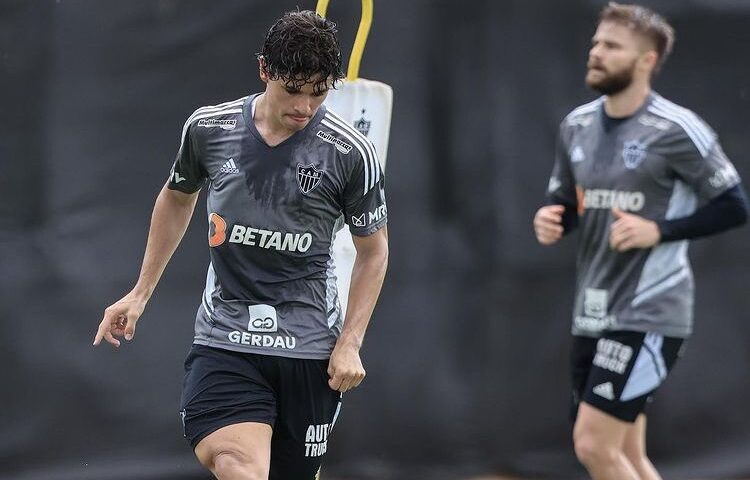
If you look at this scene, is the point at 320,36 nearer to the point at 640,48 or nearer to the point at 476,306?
the point at 640,48

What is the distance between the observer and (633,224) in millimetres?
5137

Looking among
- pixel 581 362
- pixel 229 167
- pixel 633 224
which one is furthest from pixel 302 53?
pixel 581 362

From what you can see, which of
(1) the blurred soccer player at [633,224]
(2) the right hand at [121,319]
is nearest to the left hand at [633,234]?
(1) the blurred soccer player at [633,224]

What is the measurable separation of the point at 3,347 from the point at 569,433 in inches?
109

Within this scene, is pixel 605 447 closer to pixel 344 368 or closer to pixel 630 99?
pixel 630 99

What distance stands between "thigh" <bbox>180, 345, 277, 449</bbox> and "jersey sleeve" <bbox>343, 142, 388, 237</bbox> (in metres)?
0.54

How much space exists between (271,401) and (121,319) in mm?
567

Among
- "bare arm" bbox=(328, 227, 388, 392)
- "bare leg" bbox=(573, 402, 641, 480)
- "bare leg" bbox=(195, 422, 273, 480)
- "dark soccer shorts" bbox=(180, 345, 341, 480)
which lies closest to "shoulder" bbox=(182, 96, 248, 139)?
"bare arm" bbox=(328, 227, 388, 392)

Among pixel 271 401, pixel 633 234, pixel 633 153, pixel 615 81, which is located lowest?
pixel 271 401

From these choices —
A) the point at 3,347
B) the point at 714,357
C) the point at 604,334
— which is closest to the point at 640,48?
the point at 604,334

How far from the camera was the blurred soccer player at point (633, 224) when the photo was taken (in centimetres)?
522

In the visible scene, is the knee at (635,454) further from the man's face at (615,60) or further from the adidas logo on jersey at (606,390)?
the man's face at (615,60)

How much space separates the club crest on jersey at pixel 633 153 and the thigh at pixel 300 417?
1675 mm

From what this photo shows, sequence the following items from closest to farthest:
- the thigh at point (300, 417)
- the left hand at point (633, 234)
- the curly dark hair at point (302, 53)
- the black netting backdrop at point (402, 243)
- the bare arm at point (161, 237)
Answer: the curly dark hair at point (302, 53), the thigh at point (300, 417), the bare arm at point (161, 237), the left hand at point (633, 234), the black netting backdrop at point (402, 243)
